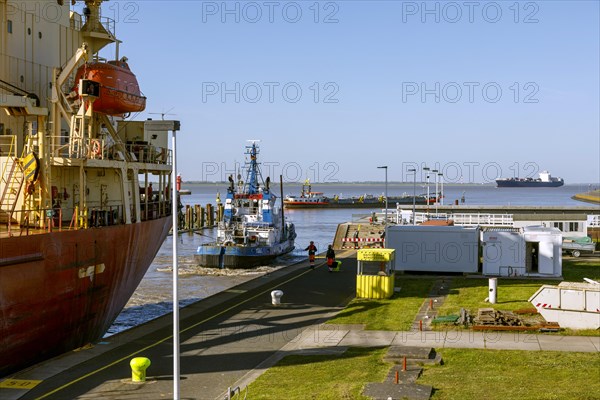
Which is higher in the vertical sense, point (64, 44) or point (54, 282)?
point (64, 44)

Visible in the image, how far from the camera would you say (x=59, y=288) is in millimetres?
19312

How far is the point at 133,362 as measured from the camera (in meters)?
17.6

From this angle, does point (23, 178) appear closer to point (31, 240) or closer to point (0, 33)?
point (31, 240)

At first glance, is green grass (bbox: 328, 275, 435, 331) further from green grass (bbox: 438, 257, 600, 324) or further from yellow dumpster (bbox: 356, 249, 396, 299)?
green grass (bbox: 438, 257, 600, 324)

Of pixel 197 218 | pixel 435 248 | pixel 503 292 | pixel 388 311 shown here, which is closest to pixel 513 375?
pixel 388 311

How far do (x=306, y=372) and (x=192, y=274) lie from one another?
2763 centimetres

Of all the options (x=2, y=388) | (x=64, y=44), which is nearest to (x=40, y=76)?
(x=64, y=44)

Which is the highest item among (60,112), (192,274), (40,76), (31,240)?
(40,76)

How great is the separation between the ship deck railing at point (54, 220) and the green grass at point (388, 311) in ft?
28.1

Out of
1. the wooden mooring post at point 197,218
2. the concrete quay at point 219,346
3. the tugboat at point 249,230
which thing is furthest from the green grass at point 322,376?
the wooden mooring post at point 197,218

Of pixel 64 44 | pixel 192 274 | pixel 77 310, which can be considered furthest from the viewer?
pixel 192 274

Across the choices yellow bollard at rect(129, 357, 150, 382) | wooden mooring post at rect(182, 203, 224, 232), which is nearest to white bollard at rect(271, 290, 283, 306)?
yellow bollard at rect(129, 357, 150, 382)

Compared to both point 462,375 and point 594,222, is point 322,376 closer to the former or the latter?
point 462,375

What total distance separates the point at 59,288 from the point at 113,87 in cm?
835
